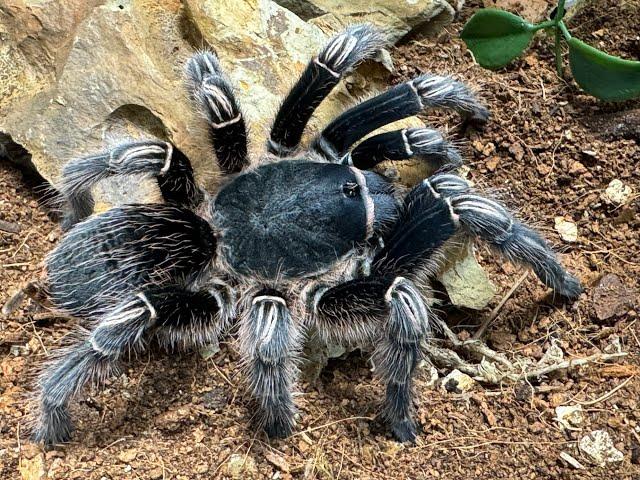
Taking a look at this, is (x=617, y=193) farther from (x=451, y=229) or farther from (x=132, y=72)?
(x=132, y=72)

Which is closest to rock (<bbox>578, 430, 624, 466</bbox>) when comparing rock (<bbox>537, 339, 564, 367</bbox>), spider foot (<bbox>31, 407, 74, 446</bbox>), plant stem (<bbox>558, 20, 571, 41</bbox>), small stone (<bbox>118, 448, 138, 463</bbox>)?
rock (<bbox>537, 339, 564, 367</bbox>)

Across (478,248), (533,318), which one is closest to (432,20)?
(478,248)

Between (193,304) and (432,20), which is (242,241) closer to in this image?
(193,304)

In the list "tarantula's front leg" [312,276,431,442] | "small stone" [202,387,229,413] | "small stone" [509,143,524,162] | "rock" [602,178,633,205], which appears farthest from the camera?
"small stone" [509,143,524,162]

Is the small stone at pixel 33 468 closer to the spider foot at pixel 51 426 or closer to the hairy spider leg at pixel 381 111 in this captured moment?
the spider foot at pixel 51 426

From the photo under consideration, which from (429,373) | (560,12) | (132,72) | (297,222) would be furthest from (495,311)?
(132,72)

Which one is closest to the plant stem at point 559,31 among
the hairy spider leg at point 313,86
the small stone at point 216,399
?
the hairy spider leg at point 313,86

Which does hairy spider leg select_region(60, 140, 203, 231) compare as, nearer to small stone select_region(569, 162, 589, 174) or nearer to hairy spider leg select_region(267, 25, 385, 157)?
hairy spider leg select_region(267, 25, 385, 157)
